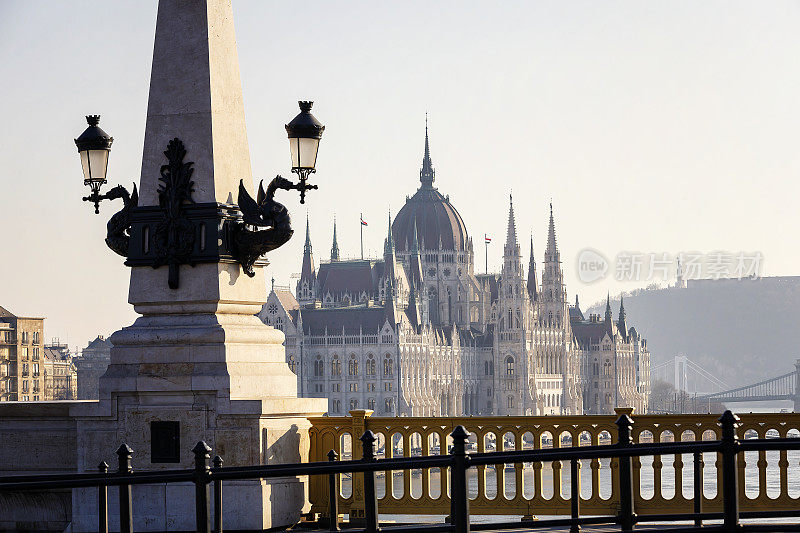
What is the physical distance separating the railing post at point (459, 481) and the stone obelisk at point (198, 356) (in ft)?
15.7

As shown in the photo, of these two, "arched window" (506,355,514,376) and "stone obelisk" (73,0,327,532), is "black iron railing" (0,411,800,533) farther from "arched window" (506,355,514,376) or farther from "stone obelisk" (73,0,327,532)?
"arched window" (506,355,514,376)

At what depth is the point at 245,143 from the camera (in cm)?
1461

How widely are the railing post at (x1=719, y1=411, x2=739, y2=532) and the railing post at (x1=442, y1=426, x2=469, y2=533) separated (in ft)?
5.05

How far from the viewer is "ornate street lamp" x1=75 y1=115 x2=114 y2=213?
14.8 meters

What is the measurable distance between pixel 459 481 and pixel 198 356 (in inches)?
218

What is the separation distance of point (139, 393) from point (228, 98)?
296 cm

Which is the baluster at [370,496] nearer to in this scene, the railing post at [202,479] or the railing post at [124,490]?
the railing post at [202,479]

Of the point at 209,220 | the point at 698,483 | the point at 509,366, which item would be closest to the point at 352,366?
the point at 509,366

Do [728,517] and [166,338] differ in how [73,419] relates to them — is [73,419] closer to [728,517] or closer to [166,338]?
[166,338]

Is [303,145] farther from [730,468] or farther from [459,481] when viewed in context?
[730,468]

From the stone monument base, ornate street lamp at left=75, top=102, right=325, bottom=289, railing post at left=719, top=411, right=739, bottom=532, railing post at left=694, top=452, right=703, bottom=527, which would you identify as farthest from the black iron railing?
ornate street lamp at left=75, top=102, right=325, bottom=289

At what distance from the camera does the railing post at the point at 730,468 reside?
28.8 feet

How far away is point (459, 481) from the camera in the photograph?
8.57 meters

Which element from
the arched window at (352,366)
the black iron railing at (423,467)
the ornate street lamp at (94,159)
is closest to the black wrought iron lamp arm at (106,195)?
the ornate street lamp at (94,159)
